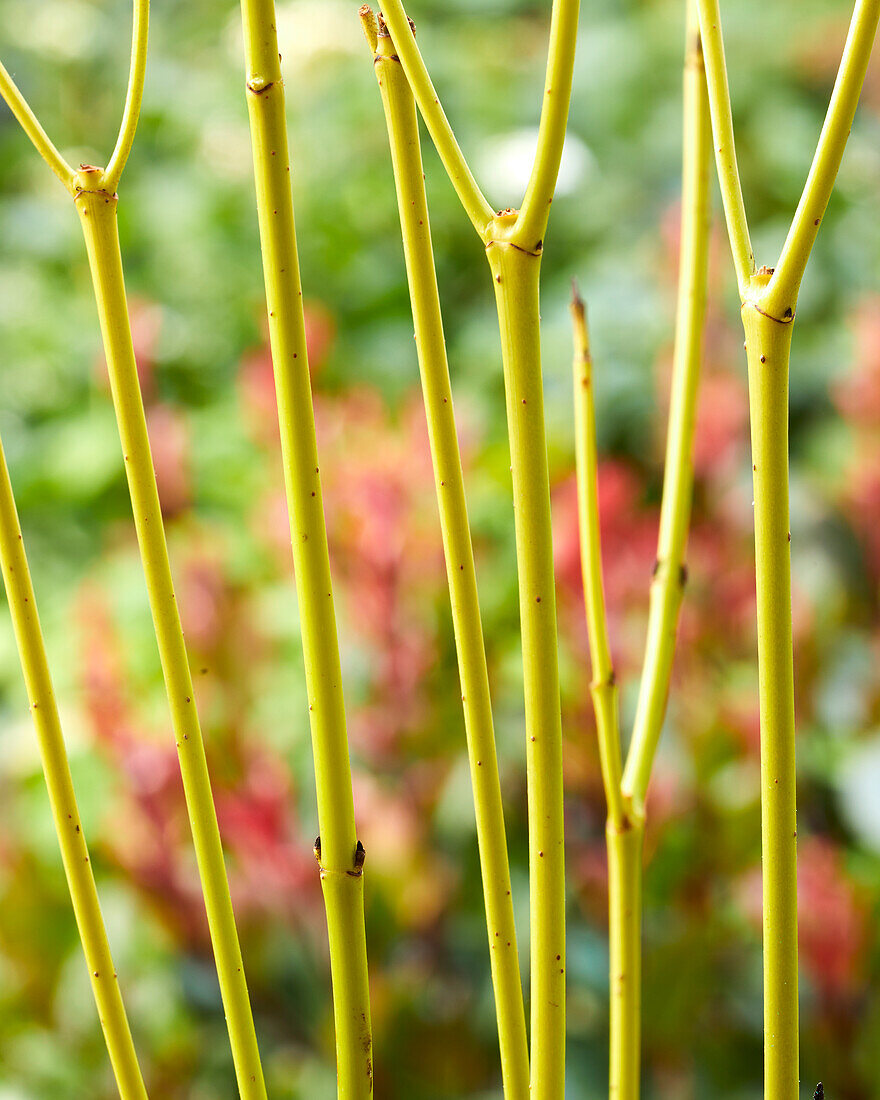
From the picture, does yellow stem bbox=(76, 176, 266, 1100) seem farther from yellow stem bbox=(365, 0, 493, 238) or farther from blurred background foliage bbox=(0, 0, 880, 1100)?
blurred background foliage bbox=(0, 0, 880, 1100)

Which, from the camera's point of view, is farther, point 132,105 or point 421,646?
point 421,646

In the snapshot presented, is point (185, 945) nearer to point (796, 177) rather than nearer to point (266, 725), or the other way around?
point (266, 725)

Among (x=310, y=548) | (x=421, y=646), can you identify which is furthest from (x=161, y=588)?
(x=421, y=646)

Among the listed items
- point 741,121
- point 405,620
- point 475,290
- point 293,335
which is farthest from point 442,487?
point 741,121

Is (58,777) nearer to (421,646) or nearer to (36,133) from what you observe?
(36,133)

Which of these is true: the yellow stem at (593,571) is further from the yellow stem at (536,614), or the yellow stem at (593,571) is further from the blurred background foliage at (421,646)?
the blurred background foliage at (421,646)
